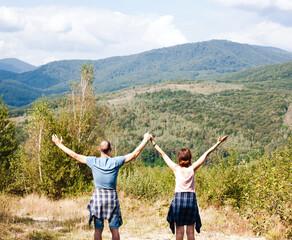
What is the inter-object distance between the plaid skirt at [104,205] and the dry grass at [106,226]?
267cm

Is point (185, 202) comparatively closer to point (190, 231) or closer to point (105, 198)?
point (190, 231)

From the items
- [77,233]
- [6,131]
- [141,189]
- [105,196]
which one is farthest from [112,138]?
[105,196]

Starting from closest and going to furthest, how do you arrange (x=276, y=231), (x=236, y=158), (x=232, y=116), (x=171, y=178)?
(x=276, y=231) < (x=236, y=158) < (x=171, y=178) < (x=232, y=116)

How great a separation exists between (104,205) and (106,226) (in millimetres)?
3931

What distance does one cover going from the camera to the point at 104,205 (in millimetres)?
4055

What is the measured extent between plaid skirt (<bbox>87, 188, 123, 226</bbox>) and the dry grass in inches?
105

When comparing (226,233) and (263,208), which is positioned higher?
(263,208)

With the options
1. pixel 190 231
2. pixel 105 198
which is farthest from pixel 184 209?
pixel 105 198

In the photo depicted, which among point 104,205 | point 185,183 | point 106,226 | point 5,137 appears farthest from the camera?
point 5,137

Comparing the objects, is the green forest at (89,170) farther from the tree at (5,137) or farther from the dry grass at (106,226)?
the dry grass at (106,226)

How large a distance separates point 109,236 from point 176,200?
3.23m

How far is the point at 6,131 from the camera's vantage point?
25391 millimetres

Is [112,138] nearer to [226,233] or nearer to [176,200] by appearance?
[226,233]

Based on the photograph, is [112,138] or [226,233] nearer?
[226,233]
